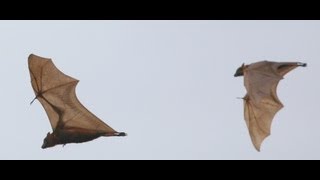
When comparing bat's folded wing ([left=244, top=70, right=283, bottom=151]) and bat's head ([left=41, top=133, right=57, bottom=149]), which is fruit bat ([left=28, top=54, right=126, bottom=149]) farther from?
bat's folded wing ([left=244, top=70, right=283, bottom=151])

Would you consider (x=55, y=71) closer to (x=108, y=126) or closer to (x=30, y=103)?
(x=30, y=103)

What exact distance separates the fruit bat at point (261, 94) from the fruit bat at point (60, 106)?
329 cm

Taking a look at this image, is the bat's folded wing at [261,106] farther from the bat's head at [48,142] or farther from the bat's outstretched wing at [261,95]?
the bat's head at [48,142]

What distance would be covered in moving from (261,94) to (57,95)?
15.0 ft

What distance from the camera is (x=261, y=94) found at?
12.0m

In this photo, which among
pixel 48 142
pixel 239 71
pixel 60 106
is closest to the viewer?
pixel 239 71

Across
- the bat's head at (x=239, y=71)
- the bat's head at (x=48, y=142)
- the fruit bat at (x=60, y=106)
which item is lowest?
the bat's head at (x=48, y=142)

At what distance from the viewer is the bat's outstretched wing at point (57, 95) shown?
1163 centimetres

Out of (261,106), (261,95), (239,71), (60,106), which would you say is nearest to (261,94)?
(261,95)

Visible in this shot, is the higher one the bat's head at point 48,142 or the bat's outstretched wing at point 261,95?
the bat's outstretched wing at point 261,95

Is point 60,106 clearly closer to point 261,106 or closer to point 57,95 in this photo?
point 57,95

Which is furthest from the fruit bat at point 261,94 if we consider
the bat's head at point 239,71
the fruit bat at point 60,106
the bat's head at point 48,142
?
the bat's head at point 48,142

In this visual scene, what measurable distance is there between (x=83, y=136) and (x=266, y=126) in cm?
417

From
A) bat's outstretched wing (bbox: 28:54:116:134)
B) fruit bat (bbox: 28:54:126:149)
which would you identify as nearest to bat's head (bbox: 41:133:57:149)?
fruit bat (bbox: 28:54:126:149)
